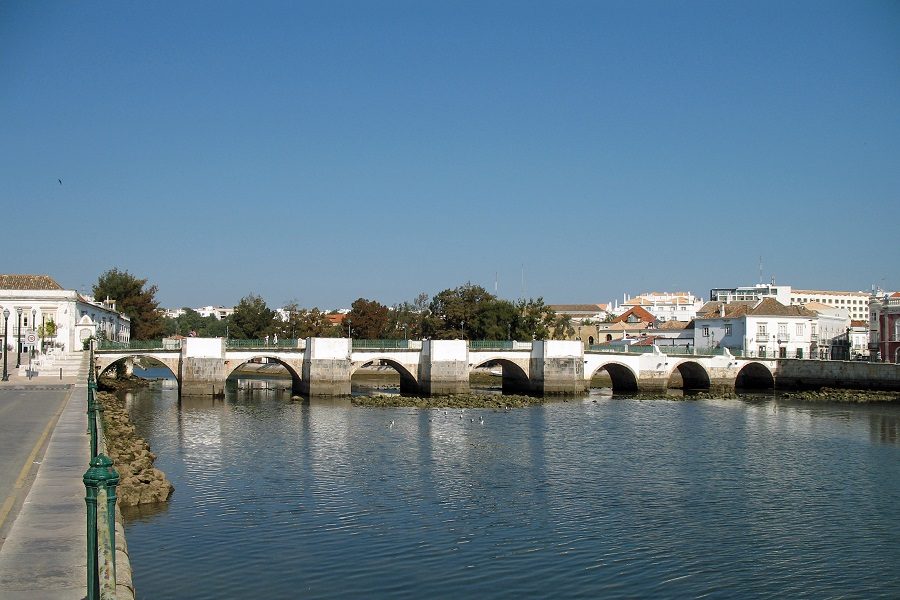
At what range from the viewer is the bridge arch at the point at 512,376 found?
66.7 meters

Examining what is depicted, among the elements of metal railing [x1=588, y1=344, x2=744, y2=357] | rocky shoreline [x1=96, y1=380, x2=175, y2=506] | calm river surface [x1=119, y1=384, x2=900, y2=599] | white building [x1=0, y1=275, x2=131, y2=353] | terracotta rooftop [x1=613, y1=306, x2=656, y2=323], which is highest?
terracotta rooftop [x1=613, y1=306, x2=656, y2=323]

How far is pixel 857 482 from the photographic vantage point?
2845 centimetres

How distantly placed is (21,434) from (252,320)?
75.0m

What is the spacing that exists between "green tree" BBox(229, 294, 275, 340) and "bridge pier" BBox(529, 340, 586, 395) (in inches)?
1653

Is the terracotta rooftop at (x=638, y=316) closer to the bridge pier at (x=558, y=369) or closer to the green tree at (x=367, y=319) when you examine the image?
the green tree at (x=367, y=319)

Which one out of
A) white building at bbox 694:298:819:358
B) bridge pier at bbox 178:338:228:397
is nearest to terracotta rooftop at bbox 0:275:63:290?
bridge pier at bbox 178:338:228:397

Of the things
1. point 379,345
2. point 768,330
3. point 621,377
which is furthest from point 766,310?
point 379,345

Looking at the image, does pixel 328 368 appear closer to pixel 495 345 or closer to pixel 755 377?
pixel 495 345

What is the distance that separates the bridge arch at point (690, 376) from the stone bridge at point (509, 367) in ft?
0.33

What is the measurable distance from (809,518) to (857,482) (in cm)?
655

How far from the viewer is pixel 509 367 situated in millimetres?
70875

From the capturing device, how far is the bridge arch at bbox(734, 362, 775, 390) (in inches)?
2995

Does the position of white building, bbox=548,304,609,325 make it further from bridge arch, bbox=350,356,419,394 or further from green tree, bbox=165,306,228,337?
bridge arch, bbox=350,356,419,394

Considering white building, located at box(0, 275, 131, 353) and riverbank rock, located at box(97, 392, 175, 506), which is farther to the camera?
white building, located at box(0, 275, 131, 353)
